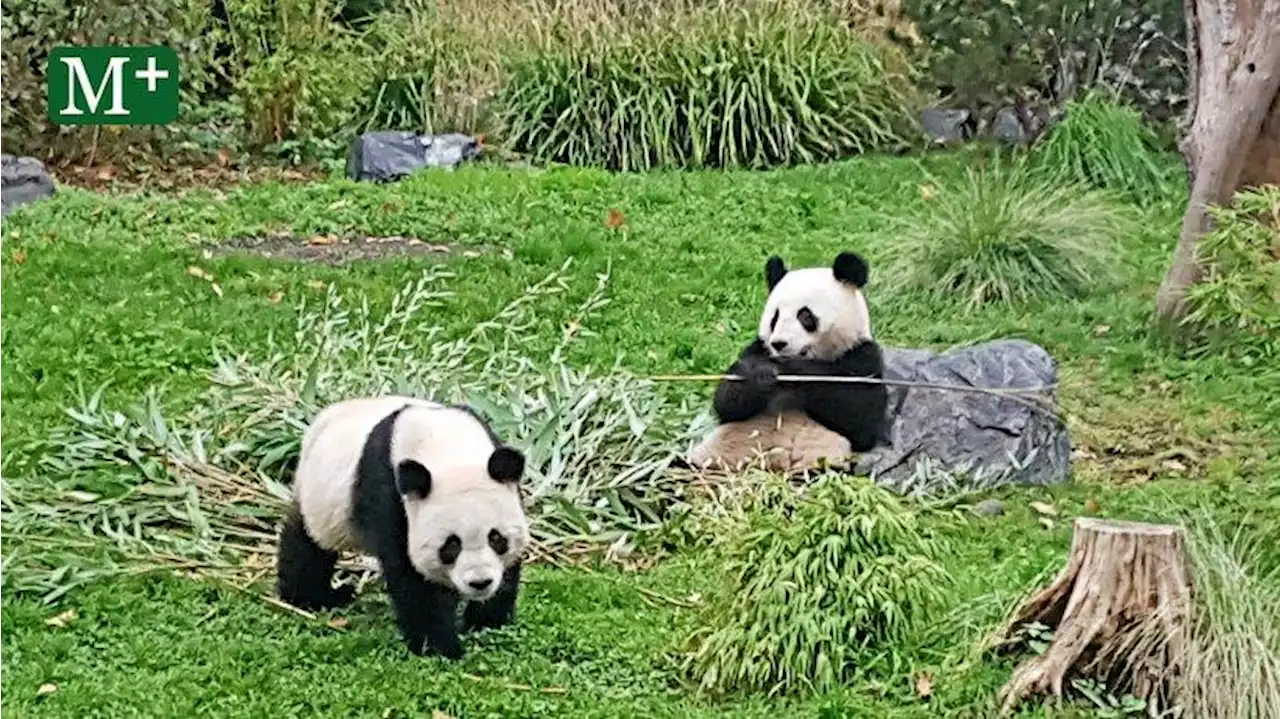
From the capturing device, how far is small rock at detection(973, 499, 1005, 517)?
21.3 feet

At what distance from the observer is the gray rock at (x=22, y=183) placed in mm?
11414

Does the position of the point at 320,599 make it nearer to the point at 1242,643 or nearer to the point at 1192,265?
the point at 1242,643

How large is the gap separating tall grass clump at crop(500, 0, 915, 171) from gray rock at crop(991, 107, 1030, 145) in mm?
632

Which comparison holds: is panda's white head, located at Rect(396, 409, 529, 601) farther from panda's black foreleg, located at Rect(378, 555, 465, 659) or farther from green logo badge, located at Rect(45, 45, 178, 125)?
green logo badge, located at Rect(45, 45, 178, 125)

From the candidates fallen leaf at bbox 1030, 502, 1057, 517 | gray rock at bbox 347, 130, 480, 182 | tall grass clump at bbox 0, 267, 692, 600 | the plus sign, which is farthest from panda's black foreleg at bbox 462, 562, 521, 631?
gray rock at bbox 347, 130, 480, 182

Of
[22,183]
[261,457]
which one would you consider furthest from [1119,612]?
[22,183]

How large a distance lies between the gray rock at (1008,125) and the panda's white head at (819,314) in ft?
25.3

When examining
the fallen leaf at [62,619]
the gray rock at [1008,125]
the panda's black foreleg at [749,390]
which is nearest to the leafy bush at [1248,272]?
the panda's black foreleg at [749,390]

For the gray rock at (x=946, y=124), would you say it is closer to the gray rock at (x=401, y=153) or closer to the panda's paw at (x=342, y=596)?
the gray rock at (x=401, y=153)

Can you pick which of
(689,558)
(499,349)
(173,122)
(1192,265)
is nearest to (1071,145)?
(1192,265)

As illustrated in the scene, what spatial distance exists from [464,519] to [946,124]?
9968 mm

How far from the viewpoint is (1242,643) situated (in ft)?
14.8

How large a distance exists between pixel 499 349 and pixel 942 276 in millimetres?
2451

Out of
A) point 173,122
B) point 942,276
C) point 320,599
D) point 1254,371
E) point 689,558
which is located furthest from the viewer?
point 173,122
